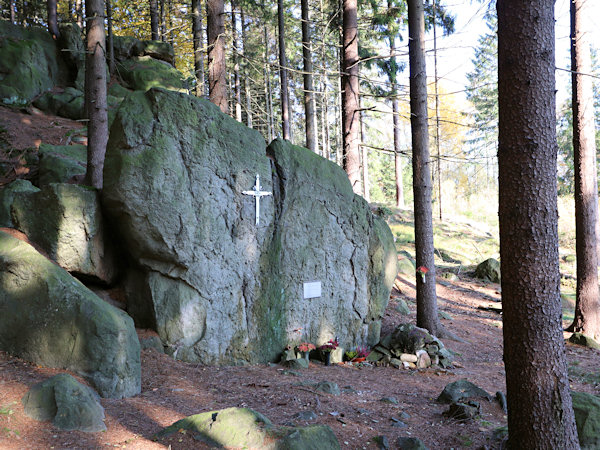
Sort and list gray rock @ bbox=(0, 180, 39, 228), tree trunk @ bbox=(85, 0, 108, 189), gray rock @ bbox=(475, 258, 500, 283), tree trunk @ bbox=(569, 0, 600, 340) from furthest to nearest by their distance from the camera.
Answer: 1. gray rock @ bbox=(475, 258, 500, 283)
2. tree trunk @ bbox=(569, 0, 600, 340)
3. tree trunk @ bbox=(85, 0, 108, 189)
4. gray rock @ bbox=(0, 180, 39, 228)

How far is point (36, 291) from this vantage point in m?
5.07

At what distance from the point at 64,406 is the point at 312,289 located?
5248 millimetres

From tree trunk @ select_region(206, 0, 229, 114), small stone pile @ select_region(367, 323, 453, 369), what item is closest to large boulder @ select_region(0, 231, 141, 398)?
small stone pile @ select_region(367, 323, 453, 369)

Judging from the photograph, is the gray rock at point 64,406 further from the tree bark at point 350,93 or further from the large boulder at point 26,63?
the large boulder at point 26,63

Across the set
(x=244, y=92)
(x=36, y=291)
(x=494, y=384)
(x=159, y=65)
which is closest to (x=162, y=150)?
(x=36, y=291)

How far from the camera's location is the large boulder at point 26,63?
51.0 ft

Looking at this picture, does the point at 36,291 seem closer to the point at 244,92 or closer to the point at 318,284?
the point at 318,284

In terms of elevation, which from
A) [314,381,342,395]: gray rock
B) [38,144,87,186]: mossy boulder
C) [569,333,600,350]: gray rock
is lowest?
[569,333,600,350]: gray rock

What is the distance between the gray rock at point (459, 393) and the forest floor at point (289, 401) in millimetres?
172

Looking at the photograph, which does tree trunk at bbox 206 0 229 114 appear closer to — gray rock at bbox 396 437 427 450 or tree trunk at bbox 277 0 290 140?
tree trunk at bbox 277 0 290 140

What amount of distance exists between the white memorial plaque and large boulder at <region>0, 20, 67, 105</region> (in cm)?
1334

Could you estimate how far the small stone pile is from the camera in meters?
8.72

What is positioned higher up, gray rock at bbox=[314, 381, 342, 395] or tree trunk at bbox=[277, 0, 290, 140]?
tree trunk at bbox=[277, 0, 290, 140]

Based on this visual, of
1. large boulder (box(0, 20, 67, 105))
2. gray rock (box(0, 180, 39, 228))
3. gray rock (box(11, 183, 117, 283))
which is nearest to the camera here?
gray rock (box(11, 183, 117, 283))
